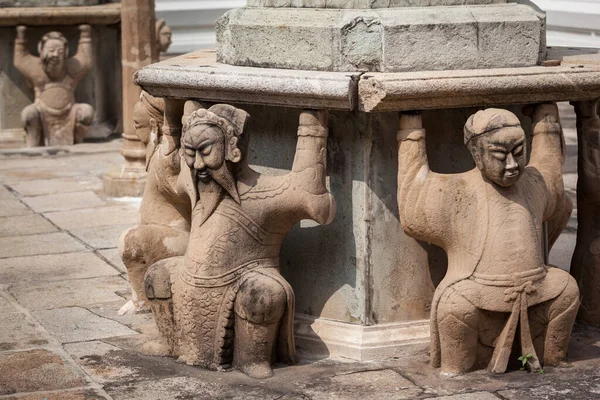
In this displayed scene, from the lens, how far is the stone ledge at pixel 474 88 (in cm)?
524

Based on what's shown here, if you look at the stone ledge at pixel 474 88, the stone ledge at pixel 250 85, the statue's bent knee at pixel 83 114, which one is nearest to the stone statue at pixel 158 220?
the stone ledge at pixel 250 85

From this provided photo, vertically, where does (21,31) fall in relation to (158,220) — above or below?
above

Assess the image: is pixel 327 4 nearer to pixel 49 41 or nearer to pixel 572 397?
pixel 572 397

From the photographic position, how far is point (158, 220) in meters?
6.33

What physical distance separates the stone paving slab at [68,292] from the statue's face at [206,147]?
158 cm

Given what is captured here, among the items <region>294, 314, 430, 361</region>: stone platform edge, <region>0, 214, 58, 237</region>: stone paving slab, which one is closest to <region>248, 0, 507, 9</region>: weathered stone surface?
<region>294, 314, 430, 361</region>: stone platform edge

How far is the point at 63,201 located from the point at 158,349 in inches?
155

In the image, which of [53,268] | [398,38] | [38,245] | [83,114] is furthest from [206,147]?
[83,114]

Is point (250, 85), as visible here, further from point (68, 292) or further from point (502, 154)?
point (68, 292)

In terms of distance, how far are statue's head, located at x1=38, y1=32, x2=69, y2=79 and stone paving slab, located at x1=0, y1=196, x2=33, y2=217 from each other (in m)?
2.38

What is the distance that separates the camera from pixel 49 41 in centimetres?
1162

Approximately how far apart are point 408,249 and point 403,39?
35.6 inches

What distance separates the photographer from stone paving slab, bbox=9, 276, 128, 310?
6.64m

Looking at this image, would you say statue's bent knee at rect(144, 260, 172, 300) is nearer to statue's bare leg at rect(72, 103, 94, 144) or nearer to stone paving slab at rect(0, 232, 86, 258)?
stone paving slab at rect(0, 232, 86, 258)
